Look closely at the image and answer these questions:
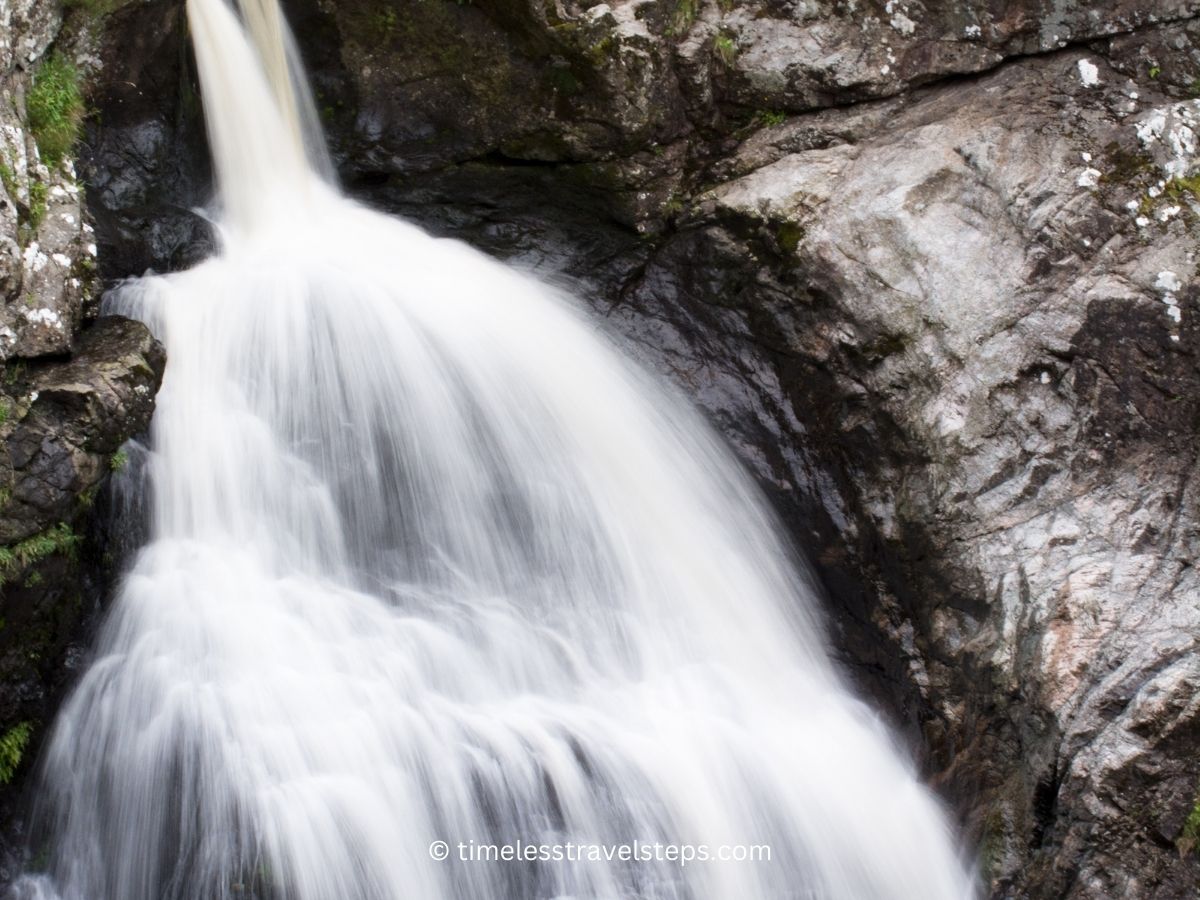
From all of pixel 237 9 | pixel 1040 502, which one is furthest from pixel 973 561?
pixel 237 9

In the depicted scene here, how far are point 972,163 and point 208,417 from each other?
4.22 m

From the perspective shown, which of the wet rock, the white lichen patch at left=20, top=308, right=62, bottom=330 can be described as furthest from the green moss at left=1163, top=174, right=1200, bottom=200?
the white lichen patch at left=20, top=308, right=62, bottom=330

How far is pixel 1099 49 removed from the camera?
5828 millimetres

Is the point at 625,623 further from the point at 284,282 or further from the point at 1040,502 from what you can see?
the point at 284,282

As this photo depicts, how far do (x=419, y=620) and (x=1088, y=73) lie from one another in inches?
181

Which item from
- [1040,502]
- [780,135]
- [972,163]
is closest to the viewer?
[1040,502]

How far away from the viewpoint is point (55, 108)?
215 inches

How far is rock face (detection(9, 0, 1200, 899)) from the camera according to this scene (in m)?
4.59

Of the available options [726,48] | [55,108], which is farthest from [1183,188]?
[55,108]

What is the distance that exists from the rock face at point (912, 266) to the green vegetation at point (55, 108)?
13.0 inches

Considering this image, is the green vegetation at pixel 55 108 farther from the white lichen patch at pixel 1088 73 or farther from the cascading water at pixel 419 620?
the white lichen patch at pixel 1088 73

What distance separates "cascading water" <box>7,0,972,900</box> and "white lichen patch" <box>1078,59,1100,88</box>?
9.21 feet

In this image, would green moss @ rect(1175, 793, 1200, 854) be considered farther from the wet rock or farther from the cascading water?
the wet rock

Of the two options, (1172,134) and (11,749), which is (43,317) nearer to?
(11,749)
